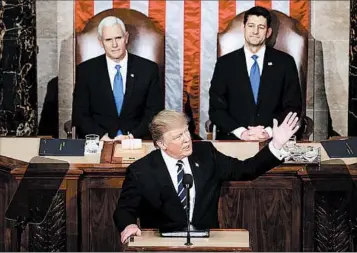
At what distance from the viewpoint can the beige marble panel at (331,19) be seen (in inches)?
363

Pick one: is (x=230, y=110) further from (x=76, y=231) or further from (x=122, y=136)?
(x=76, y=231)

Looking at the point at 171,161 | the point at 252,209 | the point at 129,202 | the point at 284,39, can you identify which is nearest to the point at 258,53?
the point at 284,39

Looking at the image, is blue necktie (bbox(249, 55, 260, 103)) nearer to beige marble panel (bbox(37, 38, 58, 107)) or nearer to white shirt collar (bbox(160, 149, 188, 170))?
beige marble panel (bbox(37, 38, 58, 107))

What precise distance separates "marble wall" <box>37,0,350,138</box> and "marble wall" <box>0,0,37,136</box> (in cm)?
55

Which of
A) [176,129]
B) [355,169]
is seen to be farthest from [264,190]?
[176,129]

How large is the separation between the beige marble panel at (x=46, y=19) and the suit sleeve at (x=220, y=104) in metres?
1.65

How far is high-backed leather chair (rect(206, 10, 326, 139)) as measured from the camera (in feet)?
27.9

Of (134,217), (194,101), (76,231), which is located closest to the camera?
(134,217)

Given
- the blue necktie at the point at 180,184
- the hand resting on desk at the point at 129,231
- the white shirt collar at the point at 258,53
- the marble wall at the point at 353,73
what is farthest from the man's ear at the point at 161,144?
the marble wall at the point at 353,73

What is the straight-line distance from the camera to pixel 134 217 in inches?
231

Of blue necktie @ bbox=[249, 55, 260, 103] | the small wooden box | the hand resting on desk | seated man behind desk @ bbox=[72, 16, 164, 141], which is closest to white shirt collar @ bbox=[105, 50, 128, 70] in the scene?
seated man behind desk @ bbox=[72, 16, 164, 141]

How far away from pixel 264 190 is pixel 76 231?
117 cm

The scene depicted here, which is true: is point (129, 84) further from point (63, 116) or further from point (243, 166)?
point (243, 166)

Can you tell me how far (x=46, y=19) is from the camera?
30.4 ft
